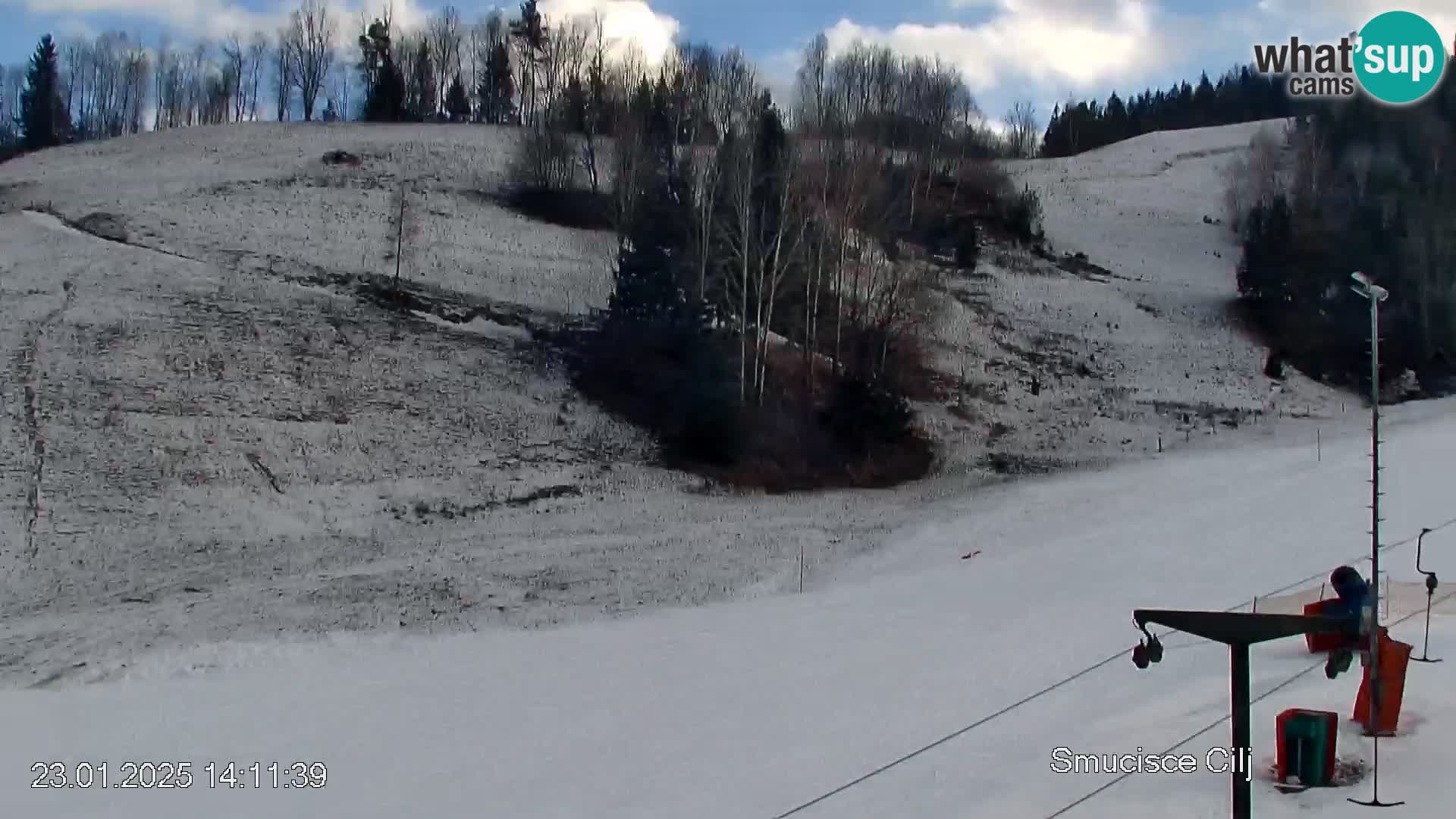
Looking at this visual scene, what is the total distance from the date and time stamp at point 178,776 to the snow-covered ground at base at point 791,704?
113mm

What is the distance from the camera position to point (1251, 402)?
142 feet

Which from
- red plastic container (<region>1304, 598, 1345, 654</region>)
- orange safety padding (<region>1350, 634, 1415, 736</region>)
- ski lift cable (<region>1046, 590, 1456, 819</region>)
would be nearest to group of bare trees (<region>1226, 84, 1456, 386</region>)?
red plastic container (<region>1304, 598, 1345, 654</region>)

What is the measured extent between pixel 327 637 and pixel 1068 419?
28.6 metres

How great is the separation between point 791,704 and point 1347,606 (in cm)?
615

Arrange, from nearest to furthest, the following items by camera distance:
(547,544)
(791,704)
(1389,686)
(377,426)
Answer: (1389,686), (791,704), (547,544), (377,426)

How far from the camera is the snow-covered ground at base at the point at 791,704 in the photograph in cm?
1078

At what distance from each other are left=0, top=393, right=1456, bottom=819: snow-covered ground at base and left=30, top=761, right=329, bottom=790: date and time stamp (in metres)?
0.11

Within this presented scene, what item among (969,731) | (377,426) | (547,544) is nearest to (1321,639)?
(969,731)

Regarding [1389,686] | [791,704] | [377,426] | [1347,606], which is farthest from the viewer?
[377,426]

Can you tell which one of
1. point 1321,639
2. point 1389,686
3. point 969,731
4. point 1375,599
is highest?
point 1375,599

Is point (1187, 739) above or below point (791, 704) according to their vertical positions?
above

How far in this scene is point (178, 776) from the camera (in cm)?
1216

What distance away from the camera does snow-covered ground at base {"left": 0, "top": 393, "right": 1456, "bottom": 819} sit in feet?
35.4

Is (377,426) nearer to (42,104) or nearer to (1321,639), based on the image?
(1321,639)
